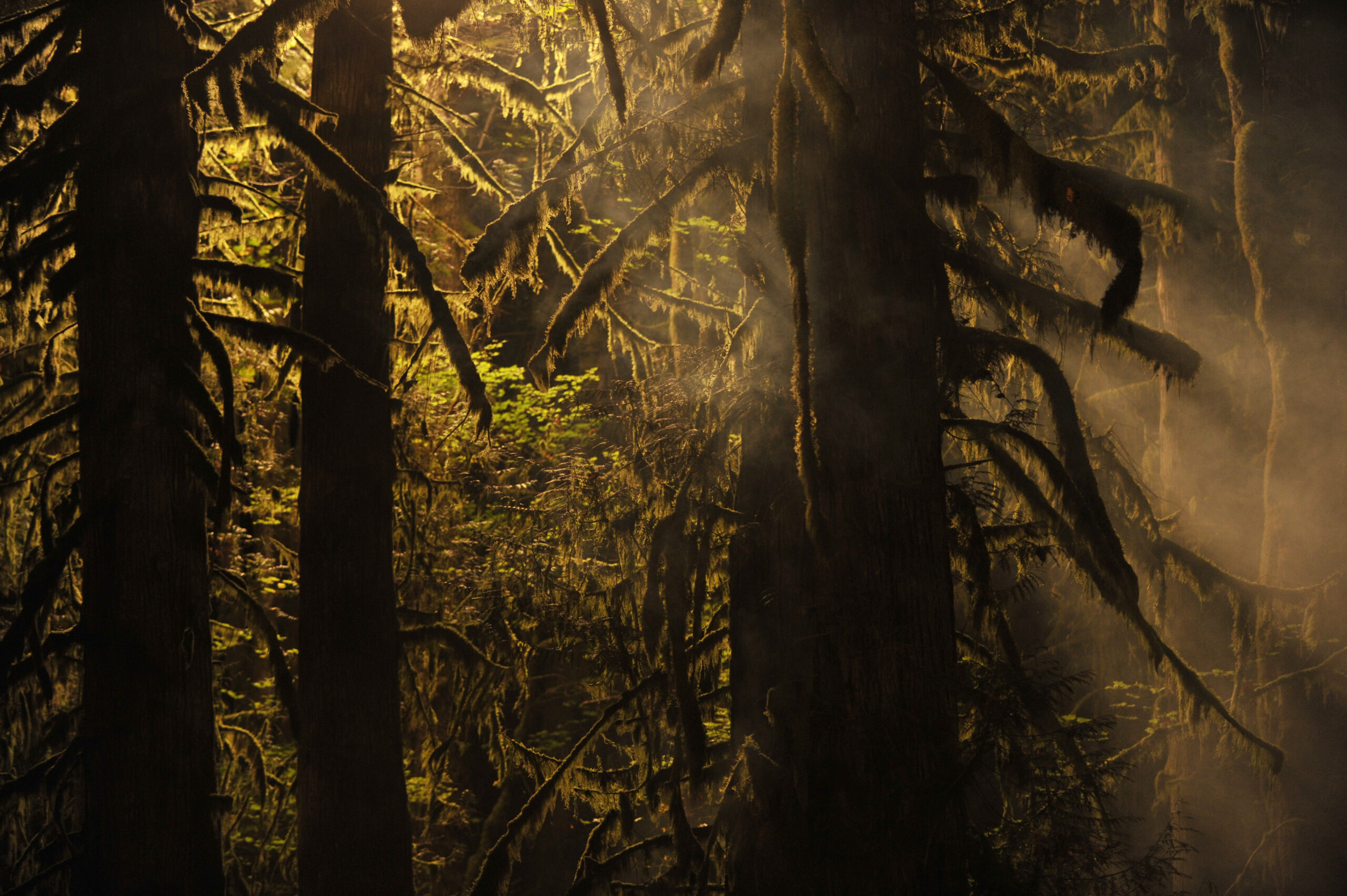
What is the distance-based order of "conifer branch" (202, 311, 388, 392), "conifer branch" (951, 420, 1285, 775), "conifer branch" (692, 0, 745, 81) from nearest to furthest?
1. "conifer branch" (692, 0, 745, 81)
2. "conifer branch" (951, 420, 1285, 775)
3. "conifer branch" (202, 311, 388, 392)

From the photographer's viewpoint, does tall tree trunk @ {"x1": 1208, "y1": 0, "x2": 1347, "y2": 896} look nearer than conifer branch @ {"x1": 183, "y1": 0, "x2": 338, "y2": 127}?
No

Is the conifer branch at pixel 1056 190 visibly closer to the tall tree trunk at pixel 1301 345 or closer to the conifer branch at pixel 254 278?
the conifer branch at pixel 254 278

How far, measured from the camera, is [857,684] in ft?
15.0

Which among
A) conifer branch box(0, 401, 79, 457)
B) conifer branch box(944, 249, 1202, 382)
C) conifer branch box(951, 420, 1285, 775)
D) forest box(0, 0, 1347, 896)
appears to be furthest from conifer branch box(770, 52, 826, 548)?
conifer branch box(0, 401, 79, 457)

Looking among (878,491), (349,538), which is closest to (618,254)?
(878,491)

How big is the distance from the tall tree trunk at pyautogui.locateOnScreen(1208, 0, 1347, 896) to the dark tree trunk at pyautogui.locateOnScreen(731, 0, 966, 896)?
8.31 m

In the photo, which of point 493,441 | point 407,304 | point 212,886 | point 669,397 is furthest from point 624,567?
point 493,441

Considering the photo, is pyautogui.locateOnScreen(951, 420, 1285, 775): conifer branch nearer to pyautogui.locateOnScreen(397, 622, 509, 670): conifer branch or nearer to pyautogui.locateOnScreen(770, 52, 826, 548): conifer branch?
pyautogui.locateOnScreen(770, 52, 826, 548): conifer branch

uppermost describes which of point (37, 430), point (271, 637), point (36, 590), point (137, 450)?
point (37, 430)

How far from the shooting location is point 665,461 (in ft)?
21.9

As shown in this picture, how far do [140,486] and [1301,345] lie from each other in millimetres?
11985

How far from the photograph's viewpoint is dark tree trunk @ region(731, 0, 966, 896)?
14.5 feet

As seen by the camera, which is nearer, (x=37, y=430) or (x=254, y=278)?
(x=37, y=430)

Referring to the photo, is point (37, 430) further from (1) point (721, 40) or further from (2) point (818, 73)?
(2) point (818, 73)
